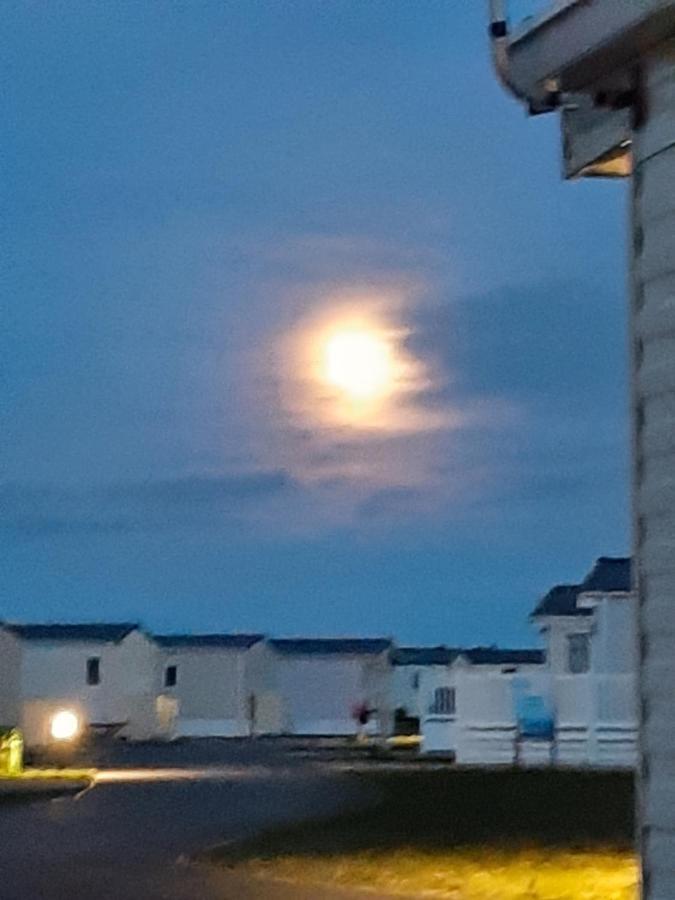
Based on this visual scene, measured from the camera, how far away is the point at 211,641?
261 ft

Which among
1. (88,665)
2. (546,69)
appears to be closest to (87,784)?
(546,69)

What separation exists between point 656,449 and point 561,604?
34.1m

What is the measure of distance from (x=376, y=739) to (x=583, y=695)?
26332 millimetres

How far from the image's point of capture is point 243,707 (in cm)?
7694

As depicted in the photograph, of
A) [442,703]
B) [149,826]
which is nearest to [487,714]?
[442,703]

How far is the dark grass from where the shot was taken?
19.3 m

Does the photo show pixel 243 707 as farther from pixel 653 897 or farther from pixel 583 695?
pixel 653 897

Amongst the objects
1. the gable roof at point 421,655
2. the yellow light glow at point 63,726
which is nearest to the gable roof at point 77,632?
the gable roof at point 421,655

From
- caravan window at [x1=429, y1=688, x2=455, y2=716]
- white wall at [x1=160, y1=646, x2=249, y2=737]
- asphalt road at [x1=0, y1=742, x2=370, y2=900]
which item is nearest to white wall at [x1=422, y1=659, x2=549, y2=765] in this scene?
asphalt road at [x1=0, y1=742, x2=370, y2=900]

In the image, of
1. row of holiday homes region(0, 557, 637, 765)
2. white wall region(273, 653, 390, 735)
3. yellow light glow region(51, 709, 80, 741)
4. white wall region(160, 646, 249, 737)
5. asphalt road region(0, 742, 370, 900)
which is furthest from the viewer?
white wall region(273, 653, 390, 735)

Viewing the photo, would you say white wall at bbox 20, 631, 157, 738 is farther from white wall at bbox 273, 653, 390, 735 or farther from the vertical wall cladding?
the vertical wall cladding

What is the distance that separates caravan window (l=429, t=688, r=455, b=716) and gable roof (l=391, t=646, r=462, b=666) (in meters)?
29.6

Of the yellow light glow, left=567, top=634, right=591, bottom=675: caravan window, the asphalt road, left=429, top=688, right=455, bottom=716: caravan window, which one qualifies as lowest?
the asphalt road

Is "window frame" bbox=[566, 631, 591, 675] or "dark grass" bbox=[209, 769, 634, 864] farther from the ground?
"window frame" bbox=[566, 631, 591, 675]
